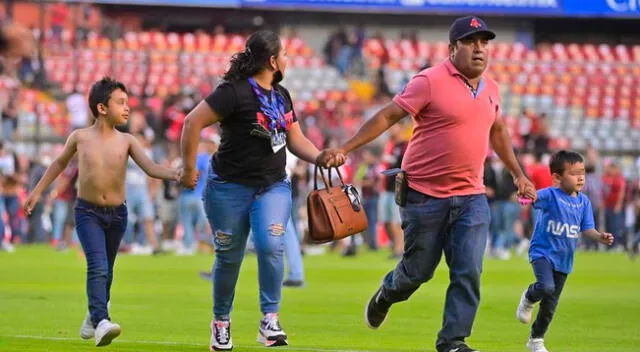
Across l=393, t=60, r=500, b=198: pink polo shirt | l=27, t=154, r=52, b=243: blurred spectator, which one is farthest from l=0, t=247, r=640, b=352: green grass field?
l=27, t=154, r=52, b=243: blurred spectator

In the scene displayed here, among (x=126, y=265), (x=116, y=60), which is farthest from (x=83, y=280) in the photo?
(x=116, y=60)

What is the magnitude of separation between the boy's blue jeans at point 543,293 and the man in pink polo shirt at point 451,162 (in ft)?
3.44

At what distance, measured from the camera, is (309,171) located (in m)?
29.0

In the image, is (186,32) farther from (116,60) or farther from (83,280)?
(83,280)

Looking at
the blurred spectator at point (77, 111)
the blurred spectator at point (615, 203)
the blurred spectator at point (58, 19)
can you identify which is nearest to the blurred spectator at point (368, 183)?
the blurred spectator at point (615, 203)

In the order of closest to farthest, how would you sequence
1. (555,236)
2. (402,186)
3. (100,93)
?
1. (402,186)
2. (555,236)
3. (100,93)

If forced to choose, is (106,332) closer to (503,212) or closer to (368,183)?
(503,212)

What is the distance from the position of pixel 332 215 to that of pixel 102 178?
1918 millimetres

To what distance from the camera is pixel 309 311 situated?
14.0m

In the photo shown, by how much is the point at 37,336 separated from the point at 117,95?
1.94 m

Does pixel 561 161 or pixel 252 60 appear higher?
pixel 252 60

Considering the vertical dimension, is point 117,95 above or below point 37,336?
above

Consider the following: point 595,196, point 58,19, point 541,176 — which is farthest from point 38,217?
point 595,196

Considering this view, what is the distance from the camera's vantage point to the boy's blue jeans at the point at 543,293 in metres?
10.3
